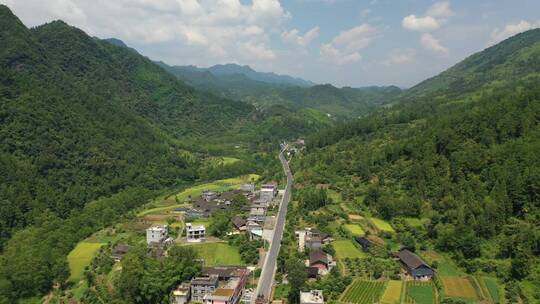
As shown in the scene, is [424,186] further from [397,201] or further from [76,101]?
[76,101]

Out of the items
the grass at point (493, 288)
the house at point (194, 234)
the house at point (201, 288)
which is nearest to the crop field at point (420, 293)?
the grass at point (493, 288)

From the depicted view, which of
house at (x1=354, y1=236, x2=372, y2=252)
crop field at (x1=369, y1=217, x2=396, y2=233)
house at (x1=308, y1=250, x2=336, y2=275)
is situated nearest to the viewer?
house at (x1=308, y1=250, x2=336, y2=275)

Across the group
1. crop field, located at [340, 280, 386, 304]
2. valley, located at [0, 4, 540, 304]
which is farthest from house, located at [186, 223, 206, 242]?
crop field, located at [340, 280, 386, 304]

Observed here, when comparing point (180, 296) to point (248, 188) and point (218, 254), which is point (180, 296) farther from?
point (248, 188)

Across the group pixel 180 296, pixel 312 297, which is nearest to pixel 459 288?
pixel 312 297

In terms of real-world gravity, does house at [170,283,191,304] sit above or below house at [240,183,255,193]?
below

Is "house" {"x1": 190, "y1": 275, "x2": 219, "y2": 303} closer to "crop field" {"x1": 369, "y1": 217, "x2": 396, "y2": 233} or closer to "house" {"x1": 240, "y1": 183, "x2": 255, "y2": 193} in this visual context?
"crop field" {"x1": 369, "y1": 217, "x2": 396, "y2": 233}
